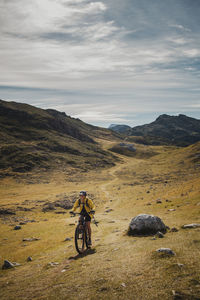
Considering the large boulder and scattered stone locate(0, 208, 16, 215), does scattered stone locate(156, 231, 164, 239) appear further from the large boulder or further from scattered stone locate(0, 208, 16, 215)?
scattered stone locate(0, 208, 16, 215)

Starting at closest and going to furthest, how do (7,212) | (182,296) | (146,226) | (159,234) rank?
(182,296)
(159,234)
(146,226)
(7,212)

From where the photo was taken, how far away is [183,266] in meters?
9.71

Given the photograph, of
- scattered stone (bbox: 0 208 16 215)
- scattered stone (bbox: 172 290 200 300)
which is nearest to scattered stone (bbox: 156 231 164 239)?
scattered stone (bbox: 172 290 200 300)

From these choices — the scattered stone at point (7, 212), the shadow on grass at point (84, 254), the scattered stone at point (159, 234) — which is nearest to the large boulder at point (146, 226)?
the scattered stone at point (159, 234)

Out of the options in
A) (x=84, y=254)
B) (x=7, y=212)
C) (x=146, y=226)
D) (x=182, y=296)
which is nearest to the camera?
(x=182, y=296)

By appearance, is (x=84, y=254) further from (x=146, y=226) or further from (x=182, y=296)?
(x=182, y=296)

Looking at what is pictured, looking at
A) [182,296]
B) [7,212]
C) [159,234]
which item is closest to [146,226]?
[159,234]

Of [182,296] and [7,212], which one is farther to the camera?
[7,212]

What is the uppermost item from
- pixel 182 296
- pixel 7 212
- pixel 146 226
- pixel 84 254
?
pixel 182 296

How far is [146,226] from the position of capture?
18.5 meters

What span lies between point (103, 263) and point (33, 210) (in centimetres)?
4292

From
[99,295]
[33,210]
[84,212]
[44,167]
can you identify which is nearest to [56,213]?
[33,210]

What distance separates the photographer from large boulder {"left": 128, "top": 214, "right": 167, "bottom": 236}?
59.9 ft

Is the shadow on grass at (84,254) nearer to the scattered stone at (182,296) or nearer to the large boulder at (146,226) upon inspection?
the large boulder at (146,226)
